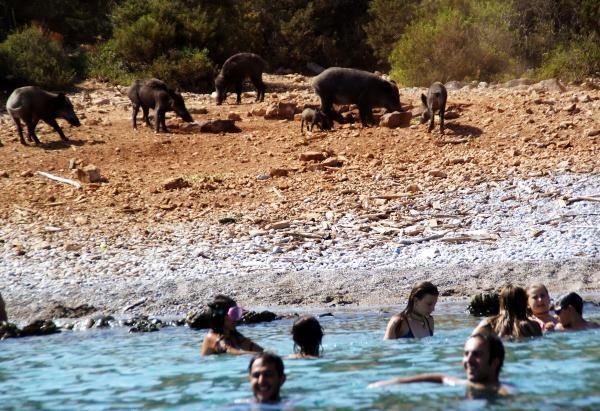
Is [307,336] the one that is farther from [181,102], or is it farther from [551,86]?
[551,86]

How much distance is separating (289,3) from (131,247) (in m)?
24.0

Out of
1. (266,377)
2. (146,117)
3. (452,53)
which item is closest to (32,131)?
(146,117)

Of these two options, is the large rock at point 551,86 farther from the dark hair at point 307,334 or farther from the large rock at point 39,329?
the dark hair at point 307,334

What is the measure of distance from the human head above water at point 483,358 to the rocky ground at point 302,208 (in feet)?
16.0

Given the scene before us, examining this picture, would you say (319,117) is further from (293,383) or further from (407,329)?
(293,383)

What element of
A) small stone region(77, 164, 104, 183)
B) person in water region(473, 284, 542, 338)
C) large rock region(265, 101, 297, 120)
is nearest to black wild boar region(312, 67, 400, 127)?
large rock region(265, 101, 297, 120)

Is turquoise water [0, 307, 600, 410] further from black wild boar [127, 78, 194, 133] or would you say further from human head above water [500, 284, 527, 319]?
black wild boar [127, 78, 194, 133]

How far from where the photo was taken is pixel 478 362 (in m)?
6.87

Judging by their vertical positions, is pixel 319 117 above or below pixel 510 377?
above

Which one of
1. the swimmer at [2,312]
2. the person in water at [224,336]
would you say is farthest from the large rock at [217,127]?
the person in water at [224,336]

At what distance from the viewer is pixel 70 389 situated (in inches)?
316

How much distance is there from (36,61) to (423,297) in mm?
18648

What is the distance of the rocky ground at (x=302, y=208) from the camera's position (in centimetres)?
1232

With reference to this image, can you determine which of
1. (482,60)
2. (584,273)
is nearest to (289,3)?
(482,60)
